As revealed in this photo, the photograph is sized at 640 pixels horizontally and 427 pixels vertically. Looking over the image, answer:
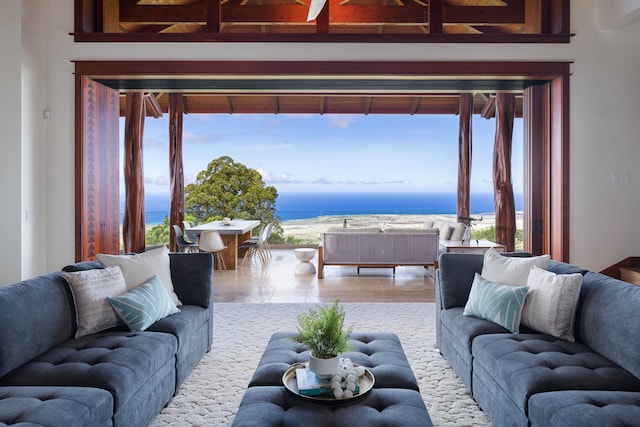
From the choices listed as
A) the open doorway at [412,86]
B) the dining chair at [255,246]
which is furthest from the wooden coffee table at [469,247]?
the dining chair at [255,246]

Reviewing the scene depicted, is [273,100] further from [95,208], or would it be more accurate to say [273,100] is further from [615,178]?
[615,178]

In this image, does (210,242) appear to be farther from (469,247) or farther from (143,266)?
(143,266)

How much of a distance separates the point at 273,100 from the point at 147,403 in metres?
8.78

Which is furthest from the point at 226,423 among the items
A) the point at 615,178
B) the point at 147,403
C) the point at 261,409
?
the point at 615,178

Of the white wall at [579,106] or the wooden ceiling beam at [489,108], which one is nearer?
the white wall at [579,106]

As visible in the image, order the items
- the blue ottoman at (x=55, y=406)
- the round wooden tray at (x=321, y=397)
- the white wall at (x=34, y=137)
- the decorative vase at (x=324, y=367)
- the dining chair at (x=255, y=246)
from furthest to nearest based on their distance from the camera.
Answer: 1. the dining chair at (x=255, y=246)
2. the white wall at (x=34, y=137)
3. the decorative vase at (x=324, y=367)
4. the round wooden tray at (x=321, y=397)
5. the blue ottoman at (x=55, y=406)

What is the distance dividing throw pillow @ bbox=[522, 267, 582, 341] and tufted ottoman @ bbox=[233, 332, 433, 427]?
3.14 feet

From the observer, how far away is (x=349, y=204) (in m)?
19.6

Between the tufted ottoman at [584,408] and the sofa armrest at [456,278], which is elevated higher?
the sofa armrest at [456,278]

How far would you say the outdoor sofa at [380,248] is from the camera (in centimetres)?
735

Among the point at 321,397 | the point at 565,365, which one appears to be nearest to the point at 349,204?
the point at 565,365

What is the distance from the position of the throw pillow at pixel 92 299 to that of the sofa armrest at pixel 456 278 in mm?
2373

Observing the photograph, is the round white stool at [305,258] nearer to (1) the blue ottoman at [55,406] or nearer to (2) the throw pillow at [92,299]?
(2) the throw pillow at [92,299]

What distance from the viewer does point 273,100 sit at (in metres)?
10.6
